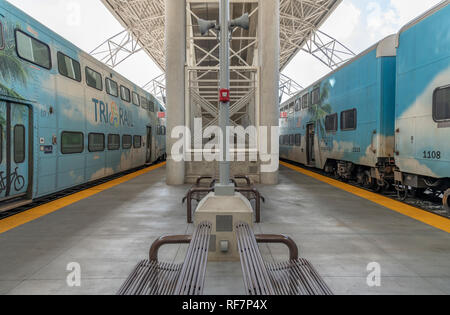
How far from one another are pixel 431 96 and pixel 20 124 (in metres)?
8.85

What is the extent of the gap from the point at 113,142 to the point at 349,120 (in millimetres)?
8893

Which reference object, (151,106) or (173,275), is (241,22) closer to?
(173,275)

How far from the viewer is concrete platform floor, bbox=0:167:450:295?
11.1ft

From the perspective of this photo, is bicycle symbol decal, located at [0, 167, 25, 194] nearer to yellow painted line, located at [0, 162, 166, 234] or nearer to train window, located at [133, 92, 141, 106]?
yellow painted line, located at [0, 162, 166, 234]

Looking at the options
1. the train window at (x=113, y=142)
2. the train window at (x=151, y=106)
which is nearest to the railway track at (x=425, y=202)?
the train window at (x=113, y=142)

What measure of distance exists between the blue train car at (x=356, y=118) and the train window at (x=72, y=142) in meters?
8.74

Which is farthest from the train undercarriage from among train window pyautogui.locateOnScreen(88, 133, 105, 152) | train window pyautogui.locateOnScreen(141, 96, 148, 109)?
train window pyautogui.locateOnScreen(141, 96, 148, 109)

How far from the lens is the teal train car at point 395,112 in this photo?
20.2 feet

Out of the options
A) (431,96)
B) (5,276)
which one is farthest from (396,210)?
(5,276)

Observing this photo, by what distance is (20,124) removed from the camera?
255 inches

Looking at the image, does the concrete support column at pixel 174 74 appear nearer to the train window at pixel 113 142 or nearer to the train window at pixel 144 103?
the train window at pixel 113 142

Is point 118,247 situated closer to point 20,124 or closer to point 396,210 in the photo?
point 20,124

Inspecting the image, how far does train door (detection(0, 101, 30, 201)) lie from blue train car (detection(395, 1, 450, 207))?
8792 millimetres

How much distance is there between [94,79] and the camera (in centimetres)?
1015
